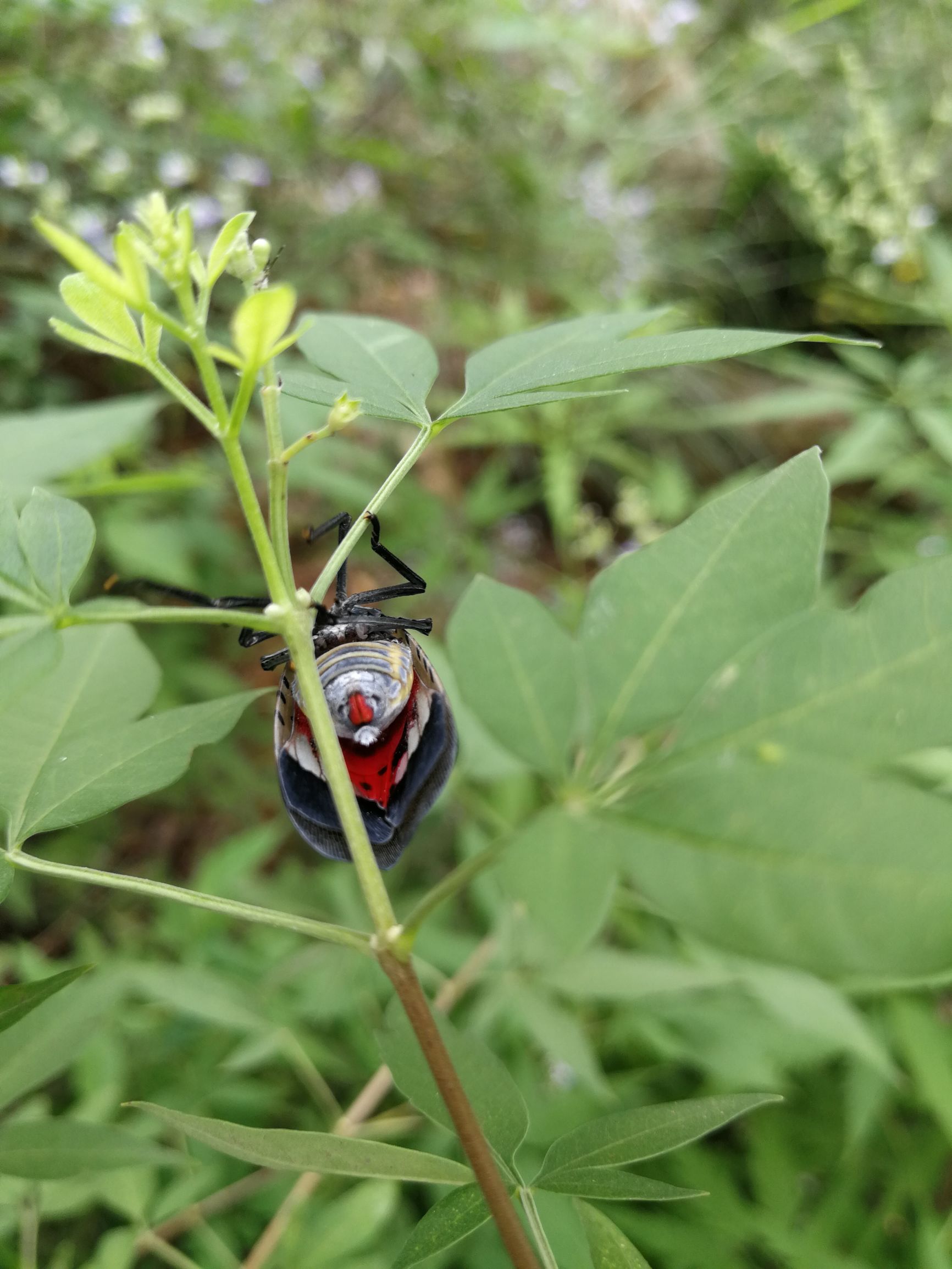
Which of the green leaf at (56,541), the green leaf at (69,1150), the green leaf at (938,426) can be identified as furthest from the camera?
the green leaf at (938,426)

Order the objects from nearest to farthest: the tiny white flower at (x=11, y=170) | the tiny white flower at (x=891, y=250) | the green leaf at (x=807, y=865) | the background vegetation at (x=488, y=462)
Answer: the green leaf at (x=807, y=865) → the background vegetation at (x=488, y=462) → the tiny white flower at (x=11, y=170) → the tiny white flower at (x=891, y=250)

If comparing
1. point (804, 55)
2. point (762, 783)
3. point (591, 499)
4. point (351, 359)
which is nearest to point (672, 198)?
point (804, 55)

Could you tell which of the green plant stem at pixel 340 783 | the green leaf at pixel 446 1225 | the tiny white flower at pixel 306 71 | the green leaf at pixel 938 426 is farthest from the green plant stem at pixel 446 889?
the tiny white flower at pixel 306 71

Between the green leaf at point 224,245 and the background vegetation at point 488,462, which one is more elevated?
the green leaf at point 224,245

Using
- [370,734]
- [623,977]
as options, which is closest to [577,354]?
[370,734]

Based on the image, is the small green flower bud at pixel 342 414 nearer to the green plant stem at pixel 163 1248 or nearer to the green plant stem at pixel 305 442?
the green plant stem at pixel 305 442

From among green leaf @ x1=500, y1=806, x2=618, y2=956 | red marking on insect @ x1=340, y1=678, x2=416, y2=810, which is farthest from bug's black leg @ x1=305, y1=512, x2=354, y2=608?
green leaf @ x1=500, y1=806, x2=618, y2=956

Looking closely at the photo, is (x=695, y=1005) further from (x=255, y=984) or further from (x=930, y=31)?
(x=930, y=31)
